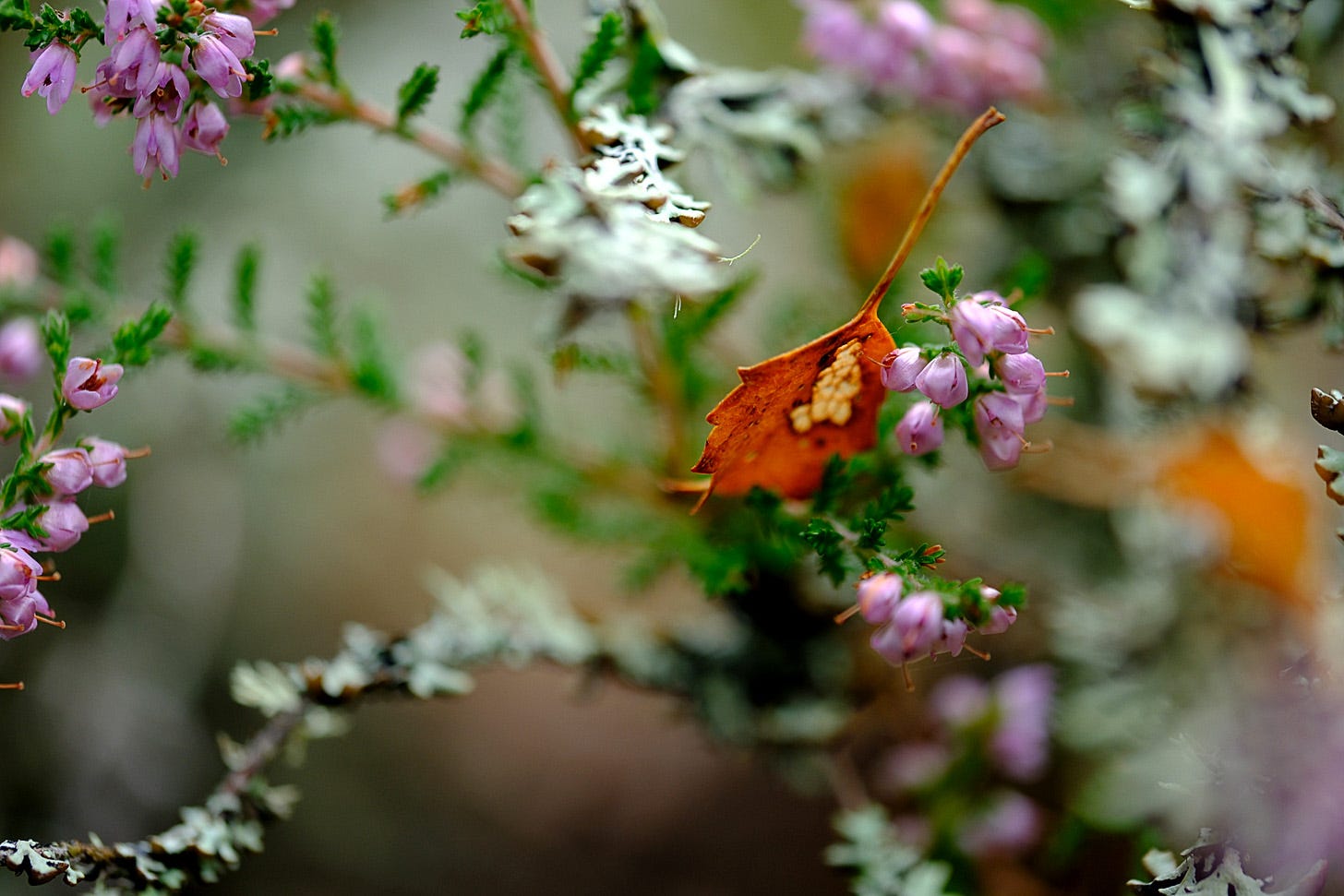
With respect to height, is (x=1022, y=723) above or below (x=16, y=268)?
below

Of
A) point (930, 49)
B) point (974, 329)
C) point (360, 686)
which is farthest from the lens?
point (930, 49)

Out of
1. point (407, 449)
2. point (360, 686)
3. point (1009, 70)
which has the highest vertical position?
point (1009, 70)

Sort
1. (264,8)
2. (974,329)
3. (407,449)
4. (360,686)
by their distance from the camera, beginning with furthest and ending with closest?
1. (407,449)
2. (360,686)
3. (264,8)
4. (974,329)

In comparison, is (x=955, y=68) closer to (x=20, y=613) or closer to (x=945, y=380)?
(x=945, y=380)

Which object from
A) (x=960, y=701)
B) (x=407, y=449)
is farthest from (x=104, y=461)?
(x=960, y=701)

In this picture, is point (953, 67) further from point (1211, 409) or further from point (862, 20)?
point (1211, 409)

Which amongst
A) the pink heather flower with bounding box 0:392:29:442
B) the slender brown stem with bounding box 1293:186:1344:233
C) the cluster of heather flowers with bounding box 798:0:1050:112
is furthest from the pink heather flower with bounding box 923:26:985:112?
the pink heather flower with bounding box 0:392:29:442
